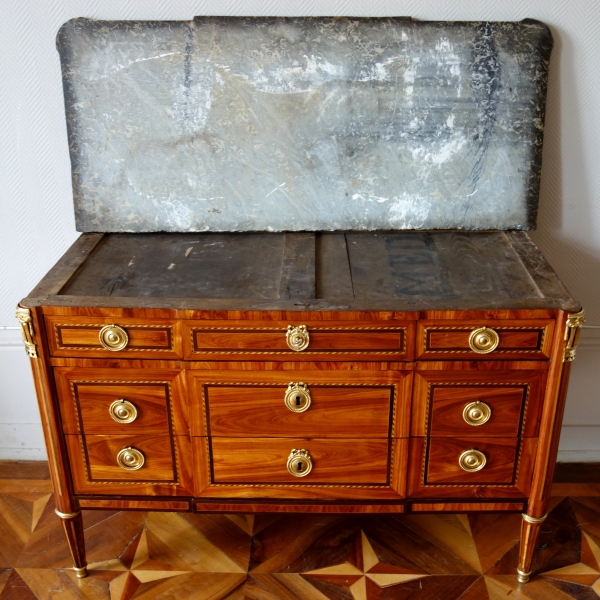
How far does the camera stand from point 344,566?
1797mm

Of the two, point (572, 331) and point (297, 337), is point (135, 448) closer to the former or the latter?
point (297, 337)

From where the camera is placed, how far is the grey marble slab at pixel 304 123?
5.42ft

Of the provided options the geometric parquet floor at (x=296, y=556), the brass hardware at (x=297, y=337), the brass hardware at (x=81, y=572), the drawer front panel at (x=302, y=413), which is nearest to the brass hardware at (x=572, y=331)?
the drawer front panel at (x=302, y=413)

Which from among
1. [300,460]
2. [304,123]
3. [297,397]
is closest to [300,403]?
[297,397]

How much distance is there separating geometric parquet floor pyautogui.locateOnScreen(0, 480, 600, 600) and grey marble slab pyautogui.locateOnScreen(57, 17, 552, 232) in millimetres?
804

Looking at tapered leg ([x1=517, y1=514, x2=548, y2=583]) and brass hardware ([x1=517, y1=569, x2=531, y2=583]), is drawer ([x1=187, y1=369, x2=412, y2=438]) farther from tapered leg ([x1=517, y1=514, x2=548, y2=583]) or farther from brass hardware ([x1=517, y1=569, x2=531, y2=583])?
brass hardware ([x1=517, y1=569, x2=531, y2=583])

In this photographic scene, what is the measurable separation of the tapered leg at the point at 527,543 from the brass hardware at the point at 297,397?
60cm

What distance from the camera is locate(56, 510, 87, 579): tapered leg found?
1676 mm

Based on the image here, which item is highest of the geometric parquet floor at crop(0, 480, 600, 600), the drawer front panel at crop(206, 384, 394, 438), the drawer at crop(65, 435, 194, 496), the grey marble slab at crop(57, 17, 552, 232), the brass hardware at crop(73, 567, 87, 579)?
the grey marble slab at crop(57, 17, 552, 232)

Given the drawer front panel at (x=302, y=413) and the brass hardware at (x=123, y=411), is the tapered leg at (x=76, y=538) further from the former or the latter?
the drawer front panel at (x=302, y=413)

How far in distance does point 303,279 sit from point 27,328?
1.88 ft

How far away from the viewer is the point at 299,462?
1.59 m

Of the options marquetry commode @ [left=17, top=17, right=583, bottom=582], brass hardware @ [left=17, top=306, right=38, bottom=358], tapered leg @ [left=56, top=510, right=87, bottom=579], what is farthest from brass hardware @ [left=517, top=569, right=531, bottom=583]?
brass hardware @ [left=17, top=306, right=38, bottom=358]

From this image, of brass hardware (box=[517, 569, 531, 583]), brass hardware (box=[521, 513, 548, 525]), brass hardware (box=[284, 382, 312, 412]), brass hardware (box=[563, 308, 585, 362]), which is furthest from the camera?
brass hardware (box=[517, 569, 531, 583])
